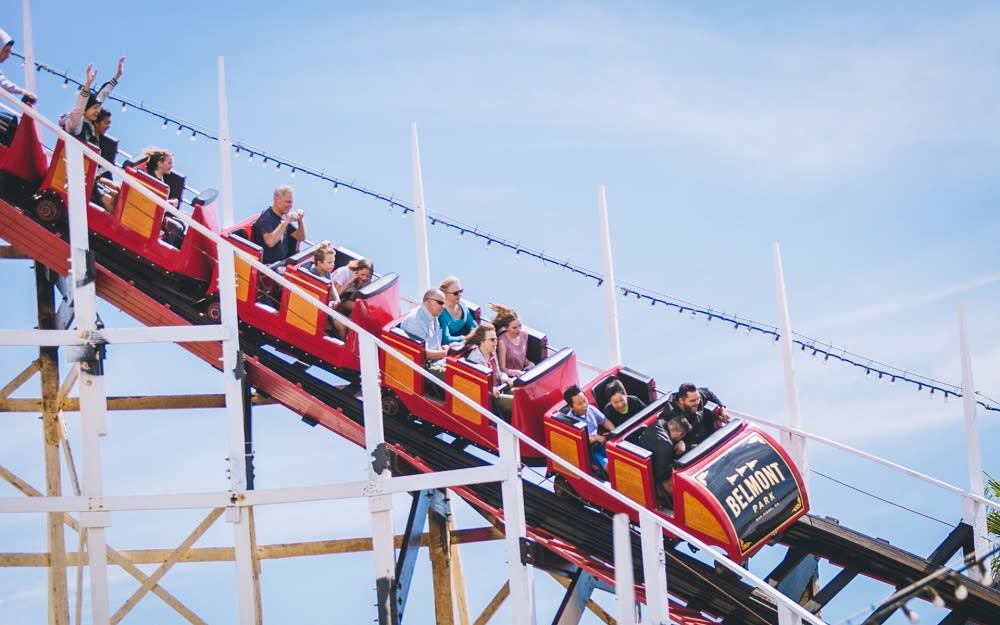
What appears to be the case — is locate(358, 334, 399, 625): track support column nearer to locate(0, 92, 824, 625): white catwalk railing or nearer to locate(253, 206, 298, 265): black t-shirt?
locate(0, 92, 824, 625): white catwalk railing

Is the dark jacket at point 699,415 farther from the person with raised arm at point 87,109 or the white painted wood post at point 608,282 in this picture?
the person with raised arm at point 87,109

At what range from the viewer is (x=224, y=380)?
27.7 ft

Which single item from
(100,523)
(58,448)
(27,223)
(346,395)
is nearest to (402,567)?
(346,395)

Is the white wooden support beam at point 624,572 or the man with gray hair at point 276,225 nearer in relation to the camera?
the white wooden support beam at point 624,572

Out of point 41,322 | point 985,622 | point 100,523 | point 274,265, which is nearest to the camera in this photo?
point 985,622

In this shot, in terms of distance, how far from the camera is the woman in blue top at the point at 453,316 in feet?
29.2

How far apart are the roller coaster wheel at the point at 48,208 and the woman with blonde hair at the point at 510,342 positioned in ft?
9.46

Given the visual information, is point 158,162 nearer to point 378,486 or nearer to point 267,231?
point 267,231

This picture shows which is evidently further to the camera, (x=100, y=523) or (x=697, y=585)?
(x=100, y=523)

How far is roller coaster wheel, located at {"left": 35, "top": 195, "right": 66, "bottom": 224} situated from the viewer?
29.8 feet

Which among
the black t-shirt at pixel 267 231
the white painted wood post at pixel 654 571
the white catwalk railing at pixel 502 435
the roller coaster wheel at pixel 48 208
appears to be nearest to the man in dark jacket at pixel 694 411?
the white catwalk railing at pixel 502 435

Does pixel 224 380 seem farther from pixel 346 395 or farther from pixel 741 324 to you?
pixel 741 324

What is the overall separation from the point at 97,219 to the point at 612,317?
3.46 m

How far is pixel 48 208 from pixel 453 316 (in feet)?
8.81
